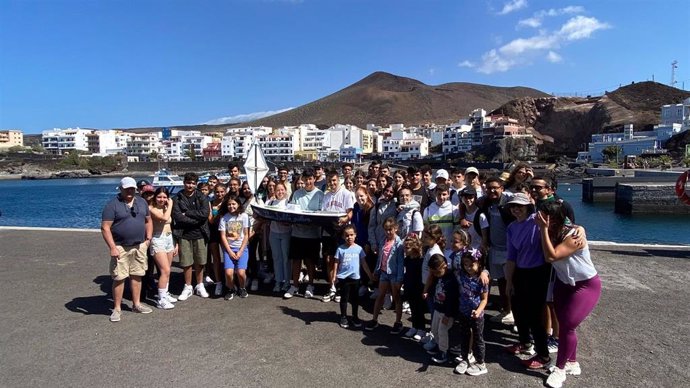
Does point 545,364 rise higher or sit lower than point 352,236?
lower

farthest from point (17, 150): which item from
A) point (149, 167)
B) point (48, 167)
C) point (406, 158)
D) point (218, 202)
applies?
point (218, 202)

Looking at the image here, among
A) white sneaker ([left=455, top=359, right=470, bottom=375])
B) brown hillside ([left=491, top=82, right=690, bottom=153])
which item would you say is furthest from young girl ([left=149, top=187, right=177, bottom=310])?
brown hillside ([left=491, top=82, right=690, bottom=153])

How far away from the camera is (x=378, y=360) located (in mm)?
4379

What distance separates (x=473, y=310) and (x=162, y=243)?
424 centimetres

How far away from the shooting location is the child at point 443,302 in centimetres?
431

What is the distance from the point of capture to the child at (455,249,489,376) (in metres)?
4.12

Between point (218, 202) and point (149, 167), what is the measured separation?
126 metres

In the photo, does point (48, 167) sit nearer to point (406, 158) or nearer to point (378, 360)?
point (406, 158)

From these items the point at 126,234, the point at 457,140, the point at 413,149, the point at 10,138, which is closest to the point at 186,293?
the point at 126,234

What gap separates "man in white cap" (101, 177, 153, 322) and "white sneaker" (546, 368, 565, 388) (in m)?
4.89

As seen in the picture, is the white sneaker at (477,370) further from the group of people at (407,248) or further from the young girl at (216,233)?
the young girl at (216,233)

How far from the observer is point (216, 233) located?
260 inches

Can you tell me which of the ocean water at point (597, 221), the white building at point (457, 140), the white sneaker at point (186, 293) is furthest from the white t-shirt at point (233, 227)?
the white building at point (457, 140)

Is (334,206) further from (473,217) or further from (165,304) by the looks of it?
(165,304)
